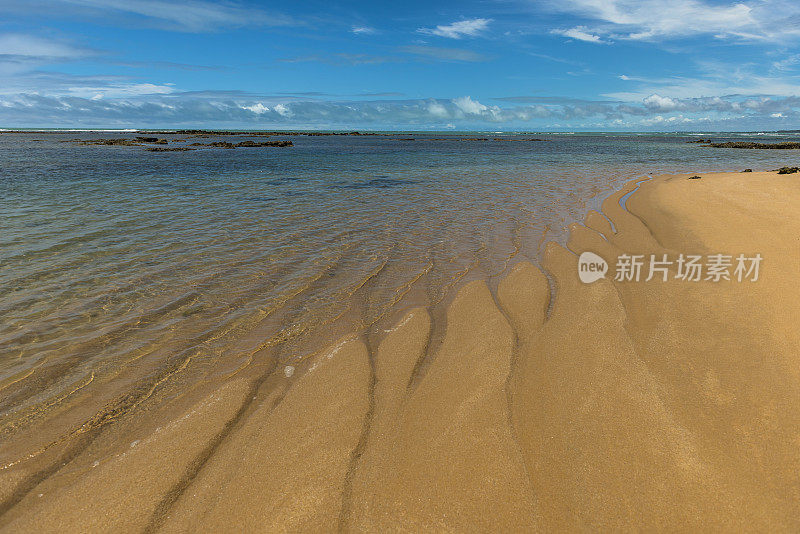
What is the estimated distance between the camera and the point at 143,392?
4.73 metres

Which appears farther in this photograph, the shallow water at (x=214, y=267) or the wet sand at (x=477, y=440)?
the shallow water at (x=214, y=267)

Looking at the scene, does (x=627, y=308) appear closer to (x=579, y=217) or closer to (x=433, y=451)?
(x=433, y=451)

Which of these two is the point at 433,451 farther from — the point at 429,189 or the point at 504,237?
the point at 429,189

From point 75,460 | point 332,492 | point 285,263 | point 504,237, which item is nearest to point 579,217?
point 504,237

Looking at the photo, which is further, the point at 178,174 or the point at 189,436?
the point at 178,174

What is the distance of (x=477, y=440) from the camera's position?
3.79m

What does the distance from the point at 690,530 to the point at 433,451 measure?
197 cm

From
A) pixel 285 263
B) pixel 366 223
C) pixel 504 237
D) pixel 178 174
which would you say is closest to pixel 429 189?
pixel 366 223

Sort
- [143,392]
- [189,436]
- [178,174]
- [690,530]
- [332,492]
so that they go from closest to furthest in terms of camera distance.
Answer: [690,530] < [332,492] < [189,436] < [143,392] < [178,174]

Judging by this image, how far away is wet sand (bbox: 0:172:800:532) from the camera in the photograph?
3.08m

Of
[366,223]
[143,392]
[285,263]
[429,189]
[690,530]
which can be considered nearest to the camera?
[690,530]

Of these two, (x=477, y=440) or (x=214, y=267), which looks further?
(x=214, y=267)

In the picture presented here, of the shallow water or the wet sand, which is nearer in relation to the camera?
the wet sand

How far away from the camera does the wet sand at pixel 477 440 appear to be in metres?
3.08
